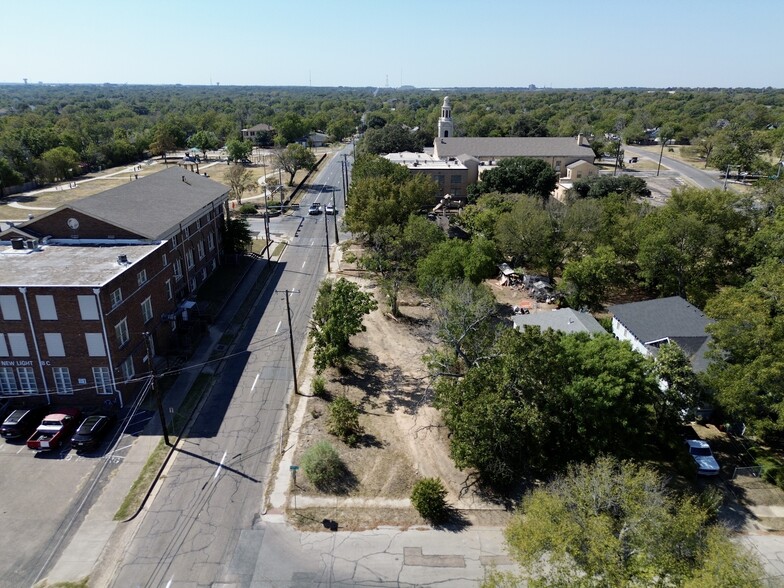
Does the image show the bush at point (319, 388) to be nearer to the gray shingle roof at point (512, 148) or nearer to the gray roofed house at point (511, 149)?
the gray roofed house at point (511, 149)

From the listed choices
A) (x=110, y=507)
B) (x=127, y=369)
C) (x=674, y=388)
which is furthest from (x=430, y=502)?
(x=127, y=369)

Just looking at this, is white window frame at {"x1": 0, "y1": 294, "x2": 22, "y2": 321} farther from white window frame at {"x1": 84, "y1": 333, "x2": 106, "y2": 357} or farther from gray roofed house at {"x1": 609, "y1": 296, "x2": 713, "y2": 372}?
gray roofed house at {"x1": 609, "y1": 296, "x2": 713, "y2": 372}

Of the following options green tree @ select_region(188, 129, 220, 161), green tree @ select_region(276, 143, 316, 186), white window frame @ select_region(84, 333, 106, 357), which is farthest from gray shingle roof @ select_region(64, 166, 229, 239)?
green tree @ select_region(188, 129, 220, 161)

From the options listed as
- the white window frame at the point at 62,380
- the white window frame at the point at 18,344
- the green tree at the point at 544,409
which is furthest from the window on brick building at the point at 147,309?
the green tree at the point at 544,409

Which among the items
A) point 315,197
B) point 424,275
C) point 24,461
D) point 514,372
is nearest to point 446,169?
point 315,197

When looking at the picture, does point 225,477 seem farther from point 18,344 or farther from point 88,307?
point 18,344

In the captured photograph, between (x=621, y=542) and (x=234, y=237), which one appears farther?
(x=234, y=237)
